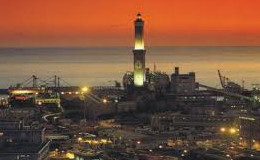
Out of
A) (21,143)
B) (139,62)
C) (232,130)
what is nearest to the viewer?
(21,143)

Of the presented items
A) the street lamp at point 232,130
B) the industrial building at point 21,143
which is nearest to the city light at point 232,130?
the street lamp at point 232,130

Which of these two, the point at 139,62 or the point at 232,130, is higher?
A: the point at 139,62

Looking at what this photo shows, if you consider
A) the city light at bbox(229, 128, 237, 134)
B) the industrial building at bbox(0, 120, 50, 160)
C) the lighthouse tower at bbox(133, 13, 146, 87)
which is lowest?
the industrial building at bbox(0, 120, 50, 160)

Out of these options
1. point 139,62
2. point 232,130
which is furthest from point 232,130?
point 139,62

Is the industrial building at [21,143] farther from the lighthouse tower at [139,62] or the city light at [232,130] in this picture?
the lighthouse tower at [139,62]

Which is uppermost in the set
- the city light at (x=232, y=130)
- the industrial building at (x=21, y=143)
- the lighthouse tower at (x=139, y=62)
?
the lighthouse tower at (x=139, y=62)

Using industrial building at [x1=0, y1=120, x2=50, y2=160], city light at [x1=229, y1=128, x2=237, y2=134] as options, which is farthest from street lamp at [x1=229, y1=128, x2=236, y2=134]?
industrial building at [x1=0, y1=120, x2=50, y2=160]

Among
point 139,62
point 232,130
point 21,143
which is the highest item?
point 139,62

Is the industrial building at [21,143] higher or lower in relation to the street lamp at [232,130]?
lower

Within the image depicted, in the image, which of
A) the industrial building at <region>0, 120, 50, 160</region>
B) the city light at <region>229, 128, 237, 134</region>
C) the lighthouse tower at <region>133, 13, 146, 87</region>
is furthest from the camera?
the lighthouse tower at <region>133, 13, 146, 87</region>

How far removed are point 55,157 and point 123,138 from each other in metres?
5.26

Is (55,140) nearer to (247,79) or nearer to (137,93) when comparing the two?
(137,93)

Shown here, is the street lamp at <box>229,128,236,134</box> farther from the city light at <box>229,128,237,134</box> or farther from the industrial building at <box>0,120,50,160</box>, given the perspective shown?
the industrial building at <box>0,120,50,160</box>

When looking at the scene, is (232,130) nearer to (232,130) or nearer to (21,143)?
(232,130)
